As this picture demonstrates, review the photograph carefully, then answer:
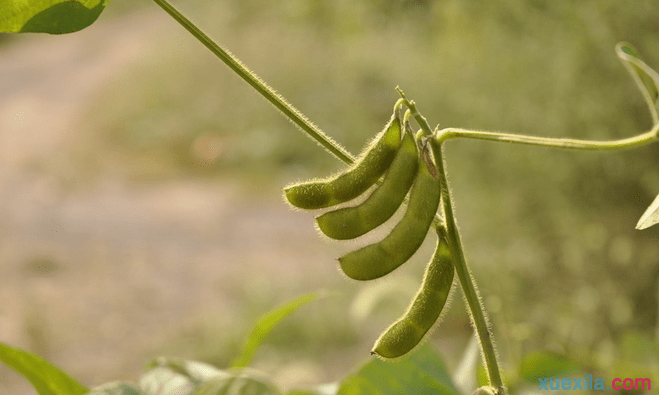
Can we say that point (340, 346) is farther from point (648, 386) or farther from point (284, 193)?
point (284, 193)

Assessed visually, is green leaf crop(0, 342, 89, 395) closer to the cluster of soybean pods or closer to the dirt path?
the cluster of soybean pods

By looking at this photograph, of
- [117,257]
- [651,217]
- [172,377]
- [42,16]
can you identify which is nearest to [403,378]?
[172,377]

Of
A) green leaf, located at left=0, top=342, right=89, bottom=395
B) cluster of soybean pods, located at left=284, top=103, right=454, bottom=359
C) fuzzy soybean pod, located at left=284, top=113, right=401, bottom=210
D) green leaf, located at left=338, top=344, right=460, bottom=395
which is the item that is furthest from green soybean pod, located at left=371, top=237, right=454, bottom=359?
green leaf, located at left=0, top=342, right=89, bottom=395

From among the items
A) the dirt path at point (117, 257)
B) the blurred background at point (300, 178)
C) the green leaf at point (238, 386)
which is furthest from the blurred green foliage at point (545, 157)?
the dirt path at point (117, 257)

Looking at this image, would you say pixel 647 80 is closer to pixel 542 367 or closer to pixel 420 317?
pixel 420 317

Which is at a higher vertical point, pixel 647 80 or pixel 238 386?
pixel 647 80

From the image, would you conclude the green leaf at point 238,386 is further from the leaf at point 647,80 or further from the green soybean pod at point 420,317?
the leaf at point 647,80
